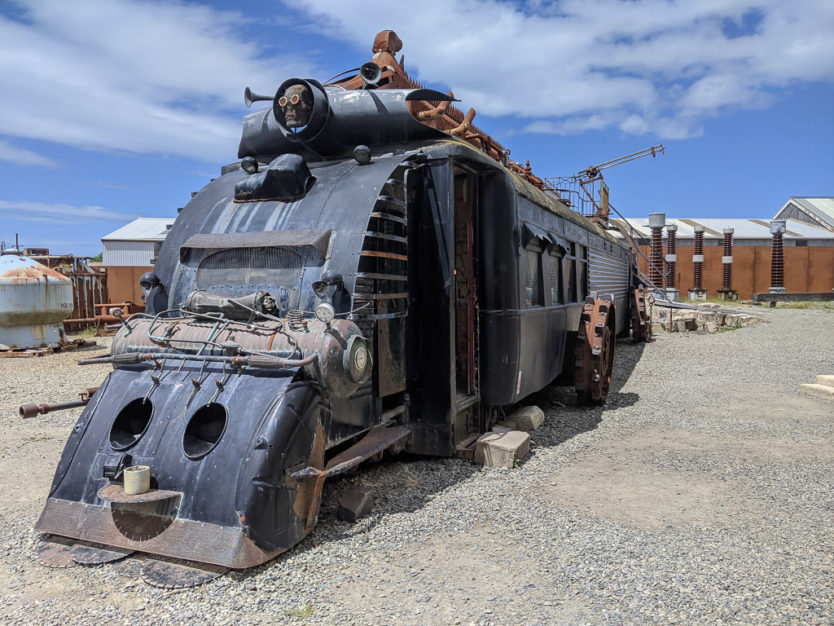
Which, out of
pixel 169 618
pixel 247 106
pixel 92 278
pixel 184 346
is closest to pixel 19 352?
pixel 92 278

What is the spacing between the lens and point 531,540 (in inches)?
150

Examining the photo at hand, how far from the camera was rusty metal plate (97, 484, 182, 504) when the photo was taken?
129 inches

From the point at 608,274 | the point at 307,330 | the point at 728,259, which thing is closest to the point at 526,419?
the point at 307,330

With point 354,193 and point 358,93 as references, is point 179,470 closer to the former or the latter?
point 354,193

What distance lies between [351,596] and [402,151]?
3.33 meters

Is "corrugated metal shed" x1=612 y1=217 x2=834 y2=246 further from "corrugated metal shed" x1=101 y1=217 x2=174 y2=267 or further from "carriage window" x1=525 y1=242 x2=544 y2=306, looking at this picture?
"carriage window" x1=525 y1=242 x2=544 y2=306

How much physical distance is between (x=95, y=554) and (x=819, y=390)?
8756 millimetres

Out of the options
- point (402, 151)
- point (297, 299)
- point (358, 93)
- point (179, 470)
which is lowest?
point (179, 470)

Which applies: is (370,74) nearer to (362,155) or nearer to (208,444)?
(362,155)

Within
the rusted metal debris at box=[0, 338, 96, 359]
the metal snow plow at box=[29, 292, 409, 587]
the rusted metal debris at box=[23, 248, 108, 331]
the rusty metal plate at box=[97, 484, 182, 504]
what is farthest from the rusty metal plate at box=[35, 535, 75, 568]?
the rusted metal debris at box=[23, 248, 108, 331]

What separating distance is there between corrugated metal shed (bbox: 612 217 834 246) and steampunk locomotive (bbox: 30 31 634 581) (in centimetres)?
3154

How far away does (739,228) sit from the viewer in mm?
40875

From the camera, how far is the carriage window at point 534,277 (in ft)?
20.3

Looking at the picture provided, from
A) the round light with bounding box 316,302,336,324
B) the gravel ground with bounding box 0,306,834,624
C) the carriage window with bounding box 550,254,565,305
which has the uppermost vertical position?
the carriage window with bounding box 550,254,565,305
